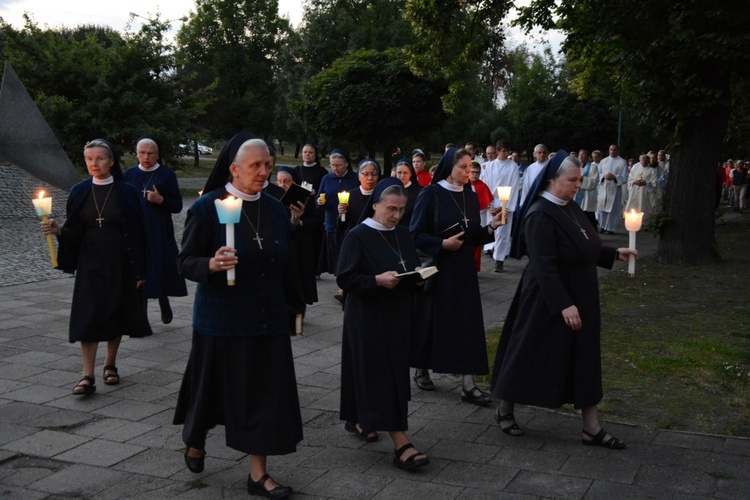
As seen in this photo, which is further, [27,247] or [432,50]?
[432,50]

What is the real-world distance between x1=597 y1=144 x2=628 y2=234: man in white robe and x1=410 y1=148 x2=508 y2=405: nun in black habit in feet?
49.9

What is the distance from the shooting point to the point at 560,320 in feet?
18.5

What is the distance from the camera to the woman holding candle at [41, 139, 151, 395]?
6910 mm

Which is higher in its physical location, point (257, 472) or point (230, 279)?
point (230, 279)

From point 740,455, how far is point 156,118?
24.8 meters

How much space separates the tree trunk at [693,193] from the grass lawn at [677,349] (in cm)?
60

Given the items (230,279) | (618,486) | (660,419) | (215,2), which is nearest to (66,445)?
(230,279)

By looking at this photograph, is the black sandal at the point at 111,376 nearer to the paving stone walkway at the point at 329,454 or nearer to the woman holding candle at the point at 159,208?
the paving stone walkway at the point at 329,454

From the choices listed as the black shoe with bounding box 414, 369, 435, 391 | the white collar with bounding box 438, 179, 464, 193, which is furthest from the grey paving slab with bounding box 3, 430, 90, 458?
the white collar with bounding box 438, 179, 464, 193

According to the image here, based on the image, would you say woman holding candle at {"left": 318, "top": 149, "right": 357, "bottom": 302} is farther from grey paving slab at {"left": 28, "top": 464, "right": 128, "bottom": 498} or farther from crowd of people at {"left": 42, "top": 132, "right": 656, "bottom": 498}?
grey paving slab at {"left": 28, "top": 464, "right": 128, "bottom": 498}

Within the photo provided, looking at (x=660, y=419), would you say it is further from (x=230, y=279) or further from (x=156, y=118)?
(x=156, y=118)

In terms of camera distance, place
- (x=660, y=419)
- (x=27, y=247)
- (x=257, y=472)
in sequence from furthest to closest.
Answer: (x=27, y=247), (x=660, y=419), (x=257, y=472)

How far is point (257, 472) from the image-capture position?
4.77m

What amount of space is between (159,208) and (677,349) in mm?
5732
